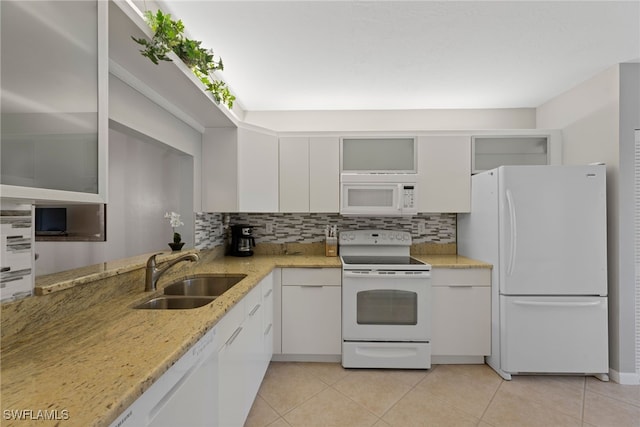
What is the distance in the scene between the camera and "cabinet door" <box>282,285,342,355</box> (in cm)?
258

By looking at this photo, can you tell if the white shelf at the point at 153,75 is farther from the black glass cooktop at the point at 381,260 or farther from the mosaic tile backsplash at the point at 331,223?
the black glass cooktop at the point at 381,260

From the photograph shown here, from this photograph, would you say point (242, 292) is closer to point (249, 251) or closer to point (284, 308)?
point (284, 308)

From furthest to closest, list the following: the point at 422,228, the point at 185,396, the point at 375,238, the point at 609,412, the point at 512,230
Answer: the point at 422,228 < the point at 375,238 < the point at 512,230 < the point at 609,412 < the point at 185,396

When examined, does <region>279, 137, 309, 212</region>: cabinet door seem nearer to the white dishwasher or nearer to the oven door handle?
the oven door handle

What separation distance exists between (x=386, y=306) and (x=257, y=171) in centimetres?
169

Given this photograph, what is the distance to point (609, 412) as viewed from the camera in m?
1.98

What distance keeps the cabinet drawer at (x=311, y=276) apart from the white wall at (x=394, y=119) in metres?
1.55

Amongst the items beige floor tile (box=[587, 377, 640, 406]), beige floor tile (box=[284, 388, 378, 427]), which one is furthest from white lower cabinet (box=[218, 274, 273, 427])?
beige floor tile (box=[587, 377, 640, 406])

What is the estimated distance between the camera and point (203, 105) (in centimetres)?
210

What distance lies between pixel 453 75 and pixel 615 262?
77.4 inches

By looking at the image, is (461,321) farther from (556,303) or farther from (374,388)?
(374,388)

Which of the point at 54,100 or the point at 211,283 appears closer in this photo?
the point at 54,100

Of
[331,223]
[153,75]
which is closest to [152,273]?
[153,75]

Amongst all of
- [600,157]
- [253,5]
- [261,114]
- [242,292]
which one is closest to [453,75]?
[600,157]
